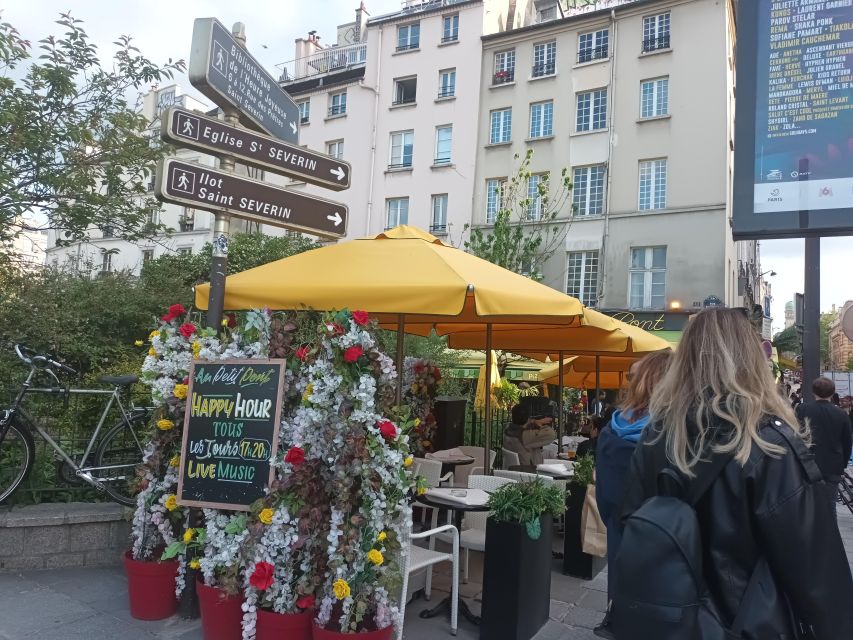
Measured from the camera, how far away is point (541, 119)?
24.0 metres

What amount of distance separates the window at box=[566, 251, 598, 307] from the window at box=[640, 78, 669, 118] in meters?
5.20

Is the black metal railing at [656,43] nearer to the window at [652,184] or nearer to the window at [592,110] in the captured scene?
the window at [592,110]

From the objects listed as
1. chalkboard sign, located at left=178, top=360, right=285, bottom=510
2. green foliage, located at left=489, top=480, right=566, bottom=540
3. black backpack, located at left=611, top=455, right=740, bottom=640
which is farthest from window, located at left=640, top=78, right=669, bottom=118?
black backpack, located at left=611, top=455, right=740, bottom=640

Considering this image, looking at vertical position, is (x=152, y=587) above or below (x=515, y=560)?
below

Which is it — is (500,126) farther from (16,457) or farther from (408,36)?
(16,457)

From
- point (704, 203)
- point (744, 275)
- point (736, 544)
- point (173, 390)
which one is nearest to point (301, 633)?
point (173, 390)

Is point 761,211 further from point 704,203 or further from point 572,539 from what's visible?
point 704,203

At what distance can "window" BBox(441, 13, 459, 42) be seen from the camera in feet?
84.8

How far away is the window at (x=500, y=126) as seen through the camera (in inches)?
961

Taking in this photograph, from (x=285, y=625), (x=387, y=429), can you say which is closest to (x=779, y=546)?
(x=387, y=429)

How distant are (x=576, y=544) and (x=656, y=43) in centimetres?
2151

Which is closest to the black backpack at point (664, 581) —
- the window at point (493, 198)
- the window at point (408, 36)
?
the window at point (493, 198)

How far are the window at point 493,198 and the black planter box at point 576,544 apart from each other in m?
19.3

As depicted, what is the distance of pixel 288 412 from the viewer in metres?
3.87
